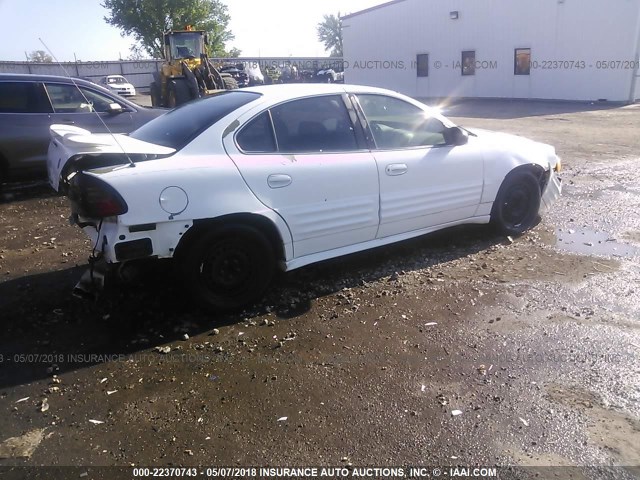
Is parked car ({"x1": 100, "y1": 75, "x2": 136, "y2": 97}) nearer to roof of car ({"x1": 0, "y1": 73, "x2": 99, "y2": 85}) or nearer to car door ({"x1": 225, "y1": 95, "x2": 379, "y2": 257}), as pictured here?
roof of car ({"x1": 0, "y1": 73, "x2": 99, "y2": 85})

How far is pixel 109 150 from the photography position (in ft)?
12.4

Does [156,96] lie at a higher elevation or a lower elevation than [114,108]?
higher

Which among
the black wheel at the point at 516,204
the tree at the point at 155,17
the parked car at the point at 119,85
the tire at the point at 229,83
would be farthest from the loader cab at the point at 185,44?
the tree at the point at 155,17

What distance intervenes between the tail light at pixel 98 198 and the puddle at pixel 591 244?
4.26 meters

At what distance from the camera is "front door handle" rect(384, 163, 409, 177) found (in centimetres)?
466

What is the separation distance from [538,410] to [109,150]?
10.5 ft

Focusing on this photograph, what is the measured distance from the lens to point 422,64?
29.7 meters

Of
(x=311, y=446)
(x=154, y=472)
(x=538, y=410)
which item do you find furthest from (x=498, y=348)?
(x=154, y=472)

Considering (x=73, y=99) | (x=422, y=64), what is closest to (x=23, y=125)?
(x=73, y=99)

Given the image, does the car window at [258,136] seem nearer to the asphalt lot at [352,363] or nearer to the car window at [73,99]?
the asphalt lot at [352,363]

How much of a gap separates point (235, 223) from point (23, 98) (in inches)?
224

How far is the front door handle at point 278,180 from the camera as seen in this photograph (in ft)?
13.3

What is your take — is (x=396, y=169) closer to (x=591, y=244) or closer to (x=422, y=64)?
(x=591, y=244)

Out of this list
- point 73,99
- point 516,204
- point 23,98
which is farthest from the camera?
point 73,99
